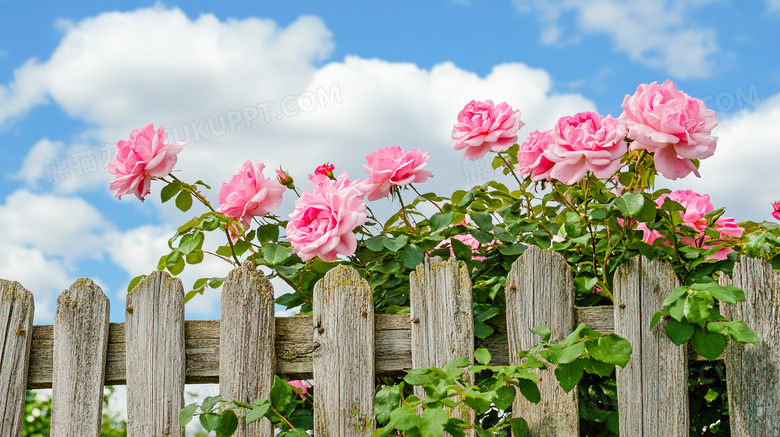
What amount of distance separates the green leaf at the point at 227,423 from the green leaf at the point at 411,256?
74 centimetres

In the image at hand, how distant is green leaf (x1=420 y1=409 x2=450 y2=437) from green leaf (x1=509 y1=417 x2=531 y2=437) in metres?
0.45

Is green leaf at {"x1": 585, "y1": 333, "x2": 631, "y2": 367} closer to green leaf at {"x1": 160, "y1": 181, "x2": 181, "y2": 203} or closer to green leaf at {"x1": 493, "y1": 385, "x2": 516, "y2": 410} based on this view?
green leaf at {"x1": 493, "y1": 385, "x2": 516, "y2": 410}

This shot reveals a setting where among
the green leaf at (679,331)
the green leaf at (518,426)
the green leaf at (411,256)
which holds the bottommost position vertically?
the green leaf at (518,426)

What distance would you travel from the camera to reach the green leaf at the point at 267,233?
246cm

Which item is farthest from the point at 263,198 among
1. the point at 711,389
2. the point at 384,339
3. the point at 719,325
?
the point at 711,389

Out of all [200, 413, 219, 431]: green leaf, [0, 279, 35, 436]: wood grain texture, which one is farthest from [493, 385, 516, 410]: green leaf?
[0, 279, 35, 436]: wood grain texture

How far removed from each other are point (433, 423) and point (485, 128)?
1.08 m

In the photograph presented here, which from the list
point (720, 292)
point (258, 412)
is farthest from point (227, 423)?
point (720, 292)

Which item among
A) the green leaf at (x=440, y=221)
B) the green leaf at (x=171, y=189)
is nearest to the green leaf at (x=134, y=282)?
the green leaf at (x=171, y=189)

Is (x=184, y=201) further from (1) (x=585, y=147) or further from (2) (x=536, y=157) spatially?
(1) (x=585, y=147)

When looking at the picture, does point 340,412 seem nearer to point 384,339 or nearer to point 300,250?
point 384,339

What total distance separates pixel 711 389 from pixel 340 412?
1332 mm

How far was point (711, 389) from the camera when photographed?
7.91 ft

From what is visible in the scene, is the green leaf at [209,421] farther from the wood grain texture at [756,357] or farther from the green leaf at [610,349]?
the wood grain texture at [756,357]
